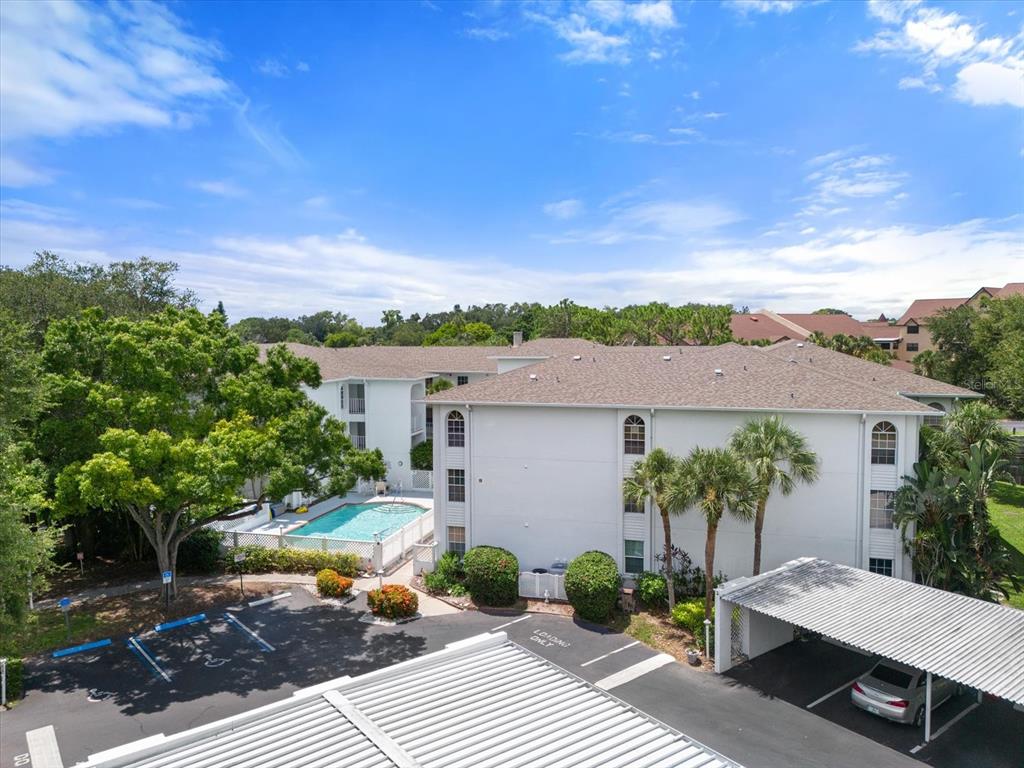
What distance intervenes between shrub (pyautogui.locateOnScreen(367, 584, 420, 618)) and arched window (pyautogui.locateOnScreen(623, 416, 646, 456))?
9.52 m

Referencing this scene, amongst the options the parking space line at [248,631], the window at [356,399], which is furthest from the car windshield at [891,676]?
the window at [356,399]

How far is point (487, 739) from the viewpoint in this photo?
9055 mm

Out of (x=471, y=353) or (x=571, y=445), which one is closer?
(x=571, y=445)

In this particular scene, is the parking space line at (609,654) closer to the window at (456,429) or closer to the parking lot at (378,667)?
the parking lot at (378,667)

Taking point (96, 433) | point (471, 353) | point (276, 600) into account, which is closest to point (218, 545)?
point (276, 600)

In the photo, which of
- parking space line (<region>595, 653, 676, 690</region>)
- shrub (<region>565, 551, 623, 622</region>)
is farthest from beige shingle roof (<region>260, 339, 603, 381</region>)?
parking space line (<region>595, 653, 676, 690</region>)

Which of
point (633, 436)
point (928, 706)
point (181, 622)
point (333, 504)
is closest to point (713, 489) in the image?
point (633, 436)

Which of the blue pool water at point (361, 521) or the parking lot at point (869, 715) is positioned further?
the blue pool water at point (361, 521)

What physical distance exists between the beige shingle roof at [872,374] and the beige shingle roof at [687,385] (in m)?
1.17

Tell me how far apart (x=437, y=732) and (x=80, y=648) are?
16983mm

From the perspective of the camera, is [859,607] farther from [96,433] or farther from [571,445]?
[96,433]

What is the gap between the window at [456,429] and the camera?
25.8 m

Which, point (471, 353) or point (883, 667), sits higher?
point (471, 353)

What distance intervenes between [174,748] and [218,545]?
21.1m
